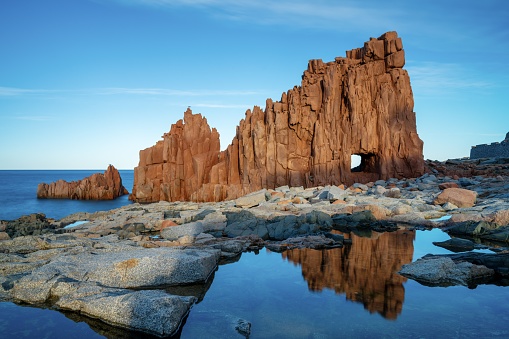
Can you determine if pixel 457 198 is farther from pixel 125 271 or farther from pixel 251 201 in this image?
pixel 125 271

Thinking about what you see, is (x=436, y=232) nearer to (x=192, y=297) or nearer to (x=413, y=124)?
(x=192, y=297)

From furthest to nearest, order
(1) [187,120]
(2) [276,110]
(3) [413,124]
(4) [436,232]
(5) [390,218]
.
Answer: (1) [187,120], (2) [276,110], (3) [413,124], (5) [390,218], (4) [436,232]

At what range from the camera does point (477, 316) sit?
7922 mm

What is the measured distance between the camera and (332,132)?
3591cm

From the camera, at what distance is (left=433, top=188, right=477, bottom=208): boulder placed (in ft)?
70.6

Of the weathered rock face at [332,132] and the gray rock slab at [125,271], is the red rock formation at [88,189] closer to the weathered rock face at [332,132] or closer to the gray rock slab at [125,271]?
the weathered rock face at [332,132]

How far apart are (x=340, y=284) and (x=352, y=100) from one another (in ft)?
90.0

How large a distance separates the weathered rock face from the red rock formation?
1102 inches

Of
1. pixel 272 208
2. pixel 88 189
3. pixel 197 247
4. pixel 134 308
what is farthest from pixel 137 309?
pixel 88 189

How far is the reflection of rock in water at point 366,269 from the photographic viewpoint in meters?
8.95

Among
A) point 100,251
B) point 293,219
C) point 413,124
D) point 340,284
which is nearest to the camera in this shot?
point 340,284

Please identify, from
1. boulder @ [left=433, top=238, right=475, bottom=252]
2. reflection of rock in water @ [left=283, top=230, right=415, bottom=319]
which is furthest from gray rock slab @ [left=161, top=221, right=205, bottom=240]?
boulder @ [left=433, top=238, right=475, bottom=252]

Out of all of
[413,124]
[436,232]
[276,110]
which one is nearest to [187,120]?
[276,110]

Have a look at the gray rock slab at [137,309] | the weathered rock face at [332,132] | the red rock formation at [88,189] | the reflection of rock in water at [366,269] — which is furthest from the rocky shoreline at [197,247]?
the red rock formation at [88,189]
